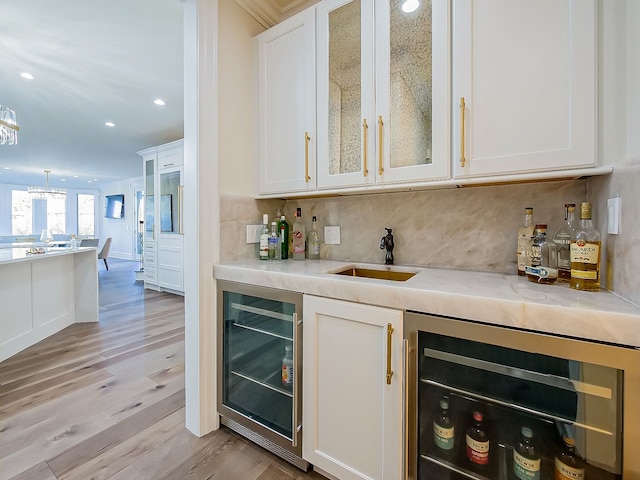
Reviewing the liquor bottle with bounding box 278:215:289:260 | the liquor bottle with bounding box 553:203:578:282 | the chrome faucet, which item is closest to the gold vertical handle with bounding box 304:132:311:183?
the liquor bottle with bounding box 278:215:289:260

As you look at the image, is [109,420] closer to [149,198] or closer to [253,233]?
[253,233]

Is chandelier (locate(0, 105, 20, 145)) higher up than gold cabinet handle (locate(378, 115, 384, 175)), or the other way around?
chandelier (locate(0, 105, 20, 145))

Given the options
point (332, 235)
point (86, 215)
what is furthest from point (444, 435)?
point (86, 215)

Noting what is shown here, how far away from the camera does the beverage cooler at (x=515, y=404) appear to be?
0.74m

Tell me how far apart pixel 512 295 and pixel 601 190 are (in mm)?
587

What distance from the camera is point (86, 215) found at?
413 inches

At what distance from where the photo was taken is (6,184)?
899cm

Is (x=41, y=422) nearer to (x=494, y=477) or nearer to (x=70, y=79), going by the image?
(x=494, y=477)

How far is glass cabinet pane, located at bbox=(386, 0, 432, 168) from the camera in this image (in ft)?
4.04

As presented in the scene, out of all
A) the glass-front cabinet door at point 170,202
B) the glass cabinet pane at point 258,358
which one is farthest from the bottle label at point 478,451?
the glass-front cabinet door at point 170,202

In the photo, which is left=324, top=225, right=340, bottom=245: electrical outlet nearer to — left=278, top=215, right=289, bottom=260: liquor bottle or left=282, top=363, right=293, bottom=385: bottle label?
left=278, top=215, right=289, bottom=260: liquor bottle

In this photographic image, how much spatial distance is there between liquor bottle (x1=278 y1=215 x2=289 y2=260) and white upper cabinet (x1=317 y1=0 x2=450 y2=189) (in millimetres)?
479

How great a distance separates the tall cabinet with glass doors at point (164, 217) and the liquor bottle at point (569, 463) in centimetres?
475

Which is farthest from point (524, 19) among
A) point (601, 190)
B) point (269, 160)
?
point (269, 160)
